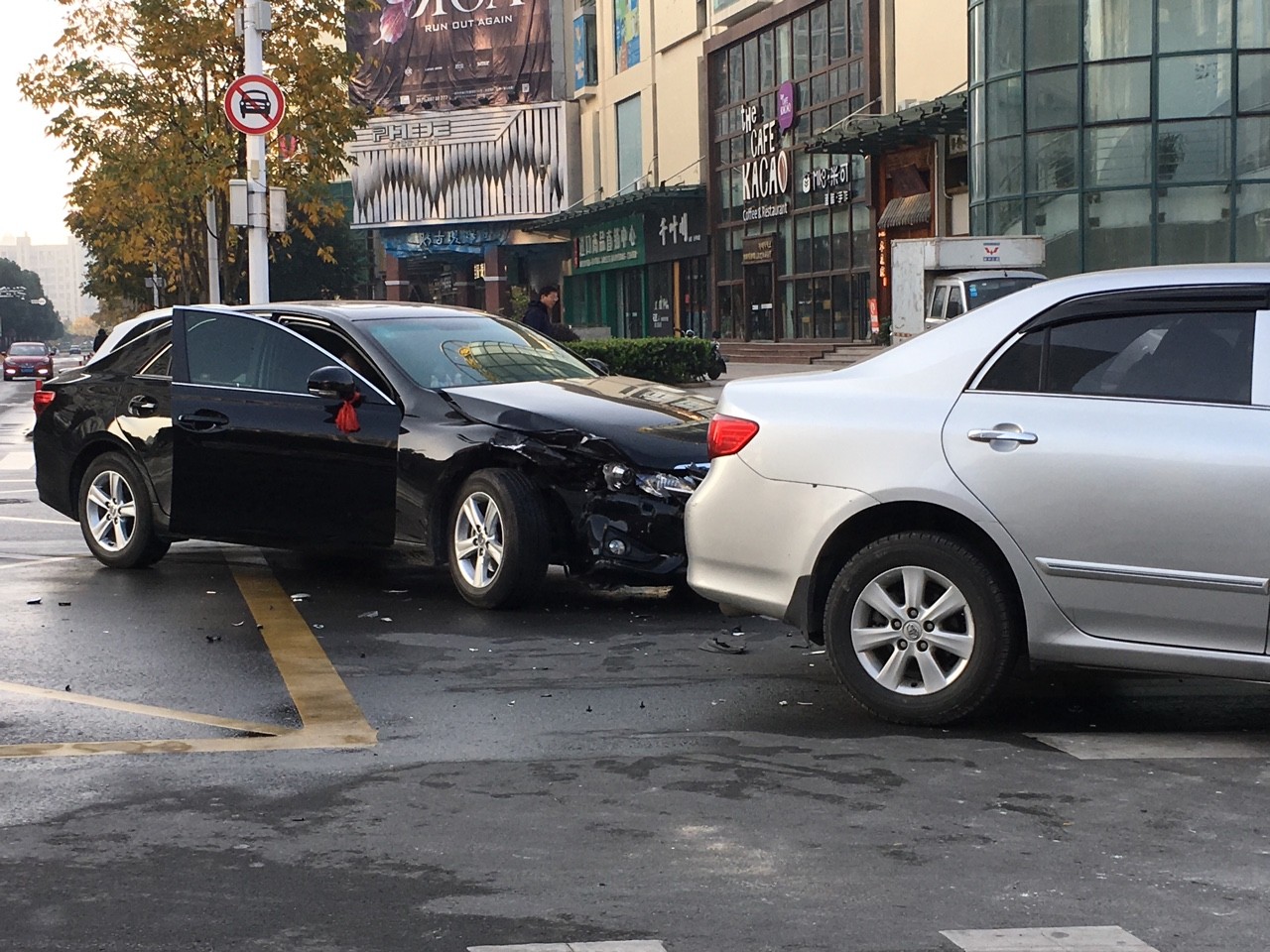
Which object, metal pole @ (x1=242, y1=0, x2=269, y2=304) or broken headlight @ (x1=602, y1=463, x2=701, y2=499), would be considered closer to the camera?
broken headlight @ (x1=602, y1=463, x2=701, y2=499)

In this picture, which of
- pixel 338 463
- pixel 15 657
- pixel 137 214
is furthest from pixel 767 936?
pixel 137 214

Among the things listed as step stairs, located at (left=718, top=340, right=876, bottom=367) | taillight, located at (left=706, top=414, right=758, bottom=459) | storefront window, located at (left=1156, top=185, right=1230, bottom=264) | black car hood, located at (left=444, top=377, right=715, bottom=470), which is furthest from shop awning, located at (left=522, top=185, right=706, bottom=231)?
taillight, located at (left=706, top=414, right=758, bottom=459)

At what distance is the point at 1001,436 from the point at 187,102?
86.4 feet

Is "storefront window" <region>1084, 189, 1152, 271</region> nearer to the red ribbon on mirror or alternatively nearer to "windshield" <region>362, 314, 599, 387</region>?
"windshield" <region>362, 314, 599, 387</region>

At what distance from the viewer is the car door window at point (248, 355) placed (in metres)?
9.73

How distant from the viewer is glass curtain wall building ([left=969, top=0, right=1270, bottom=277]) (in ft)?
96.0

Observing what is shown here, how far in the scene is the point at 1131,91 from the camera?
2997 centimetres

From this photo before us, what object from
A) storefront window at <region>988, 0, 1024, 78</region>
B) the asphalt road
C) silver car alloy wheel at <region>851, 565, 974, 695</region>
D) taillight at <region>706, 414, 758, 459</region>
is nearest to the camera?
the asphalt road

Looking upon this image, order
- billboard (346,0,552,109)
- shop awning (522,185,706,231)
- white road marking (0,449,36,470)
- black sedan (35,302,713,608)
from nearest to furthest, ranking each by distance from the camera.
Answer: black sedan (35,302,713,608) → white road marking (0,449,36,470) → shop awning (522,185,706,231) → billboard (346,0,552,109)

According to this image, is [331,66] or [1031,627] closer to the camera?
[1031,627]

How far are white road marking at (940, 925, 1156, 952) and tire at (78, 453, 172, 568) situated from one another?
721cm

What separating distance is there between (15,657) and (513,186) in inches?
2762

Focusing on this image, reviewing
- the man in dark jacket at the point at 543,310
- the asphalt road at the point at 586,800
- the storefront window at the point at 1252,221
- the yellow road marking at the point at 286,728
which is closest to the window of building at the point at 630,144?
the storefront window at the point at 1252,221

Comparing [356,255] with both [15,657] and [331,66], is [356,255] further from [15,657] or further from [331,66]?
[15,657]
